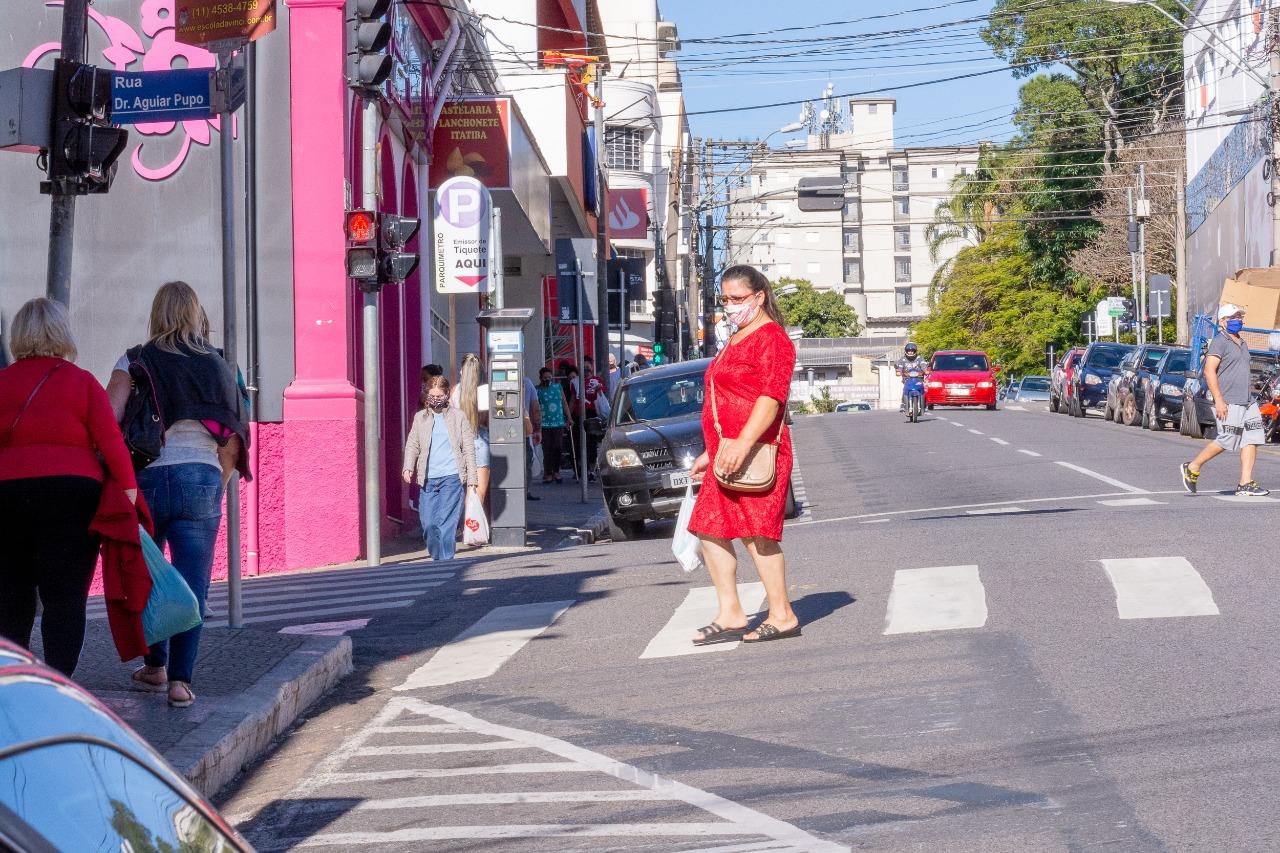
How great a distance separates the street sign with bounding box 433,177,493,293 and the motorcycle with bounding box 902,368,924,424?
22.9 metres

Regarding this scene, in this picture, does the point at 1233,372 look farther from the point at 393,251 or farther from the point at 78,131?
the point at 78,131

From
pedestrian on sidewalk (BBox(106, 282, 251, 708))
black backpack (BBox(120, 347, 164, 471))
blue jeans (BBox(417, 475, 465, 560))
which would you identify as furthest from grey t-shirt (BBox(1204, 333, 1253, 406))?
black backpack (BBox(120, 347, 164, 471))

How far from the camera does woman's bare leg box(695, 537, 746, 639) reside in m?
8.86

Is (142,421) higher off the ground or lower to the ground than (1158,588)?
higher

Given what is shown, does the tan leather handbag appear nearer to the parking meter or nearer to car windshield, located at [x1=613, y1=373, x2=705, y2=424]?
the parking meter

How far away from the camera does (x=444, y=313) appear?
89.3ft

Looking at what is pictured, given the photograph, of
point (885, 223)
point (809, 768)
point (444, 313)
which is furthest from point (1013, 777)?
point (885, 223)

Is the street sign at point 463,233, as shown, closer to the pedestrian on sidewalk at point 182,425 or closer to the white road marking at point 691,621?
the white road marking at point 691,621

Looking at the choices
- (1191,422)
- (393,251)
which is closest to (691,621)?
(393,251)

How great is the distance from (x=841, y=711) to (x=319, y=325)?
10.2 meters

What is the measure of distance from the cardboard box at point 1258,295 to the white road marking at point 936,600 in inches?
945

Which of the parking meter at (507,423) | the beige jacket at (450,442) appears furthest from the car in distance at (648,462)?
the beige jacket at (450,442)

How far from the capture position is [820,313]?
139 meters

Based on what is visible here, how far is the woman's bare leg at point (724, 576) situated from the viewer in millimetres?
8859
